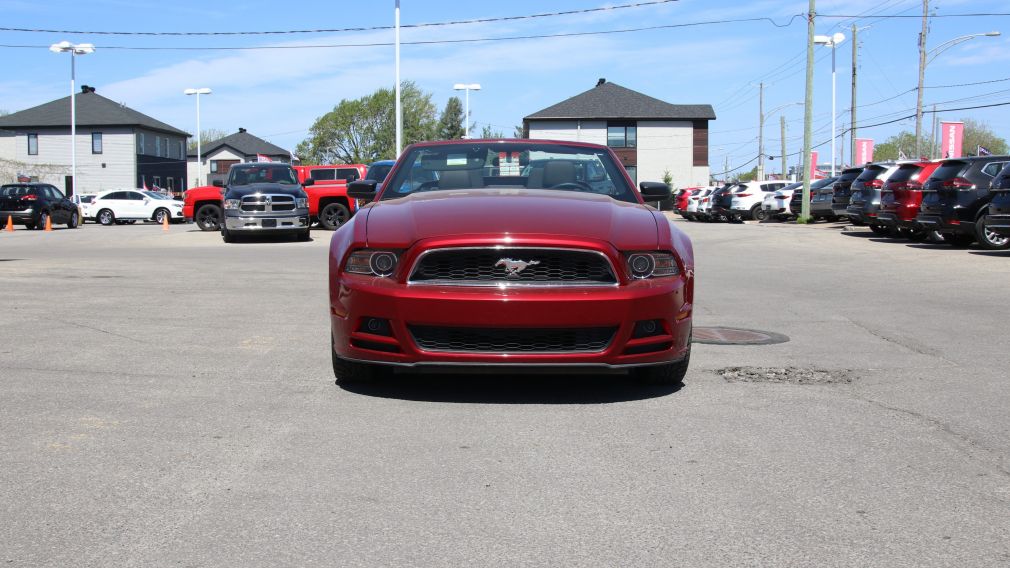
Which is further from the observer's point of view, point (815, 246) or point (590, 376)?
point (815, 246)

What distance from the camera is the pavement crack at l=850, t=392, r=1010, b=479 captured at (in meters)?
4.43

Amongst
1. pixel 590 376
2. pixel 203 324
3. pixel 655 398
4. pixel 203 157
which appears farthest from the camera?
pixel 203 157

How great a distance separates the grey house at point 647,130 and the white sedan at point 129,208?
38921 millimetres

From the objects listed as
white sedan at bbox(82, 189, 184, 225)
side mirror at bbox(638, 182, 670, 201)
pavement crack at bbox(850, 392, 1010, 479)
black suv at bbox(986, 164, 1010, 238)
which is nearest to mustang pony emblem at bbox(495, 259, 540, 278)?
pavement crack at bbox(850, 392, 1010, 479)

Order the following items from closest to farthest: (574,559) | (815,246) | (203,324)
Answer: (574,559), (203,324), (815,246)

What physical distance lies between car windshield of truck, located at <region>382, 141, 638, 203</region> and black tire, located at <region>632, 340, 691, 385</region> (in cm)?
136

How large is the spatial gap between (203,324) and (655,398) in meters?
4.58

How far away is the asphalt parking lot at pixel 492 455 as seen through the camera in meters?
3.42

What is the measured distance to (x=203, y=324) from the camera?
879cm

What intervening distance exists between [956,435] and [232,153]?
10409 cm

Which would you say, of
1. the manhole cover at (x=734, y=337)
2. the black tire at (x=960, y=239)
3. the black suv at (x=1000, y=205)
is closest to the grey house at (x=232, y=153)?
the black tire at (x=960, y=239)

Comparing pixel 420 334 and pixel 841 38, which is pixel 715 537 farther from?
pixel 841 38

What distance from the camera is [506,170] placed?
7.18m

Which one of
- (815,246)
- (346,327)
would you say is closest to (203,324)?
(346,327)
